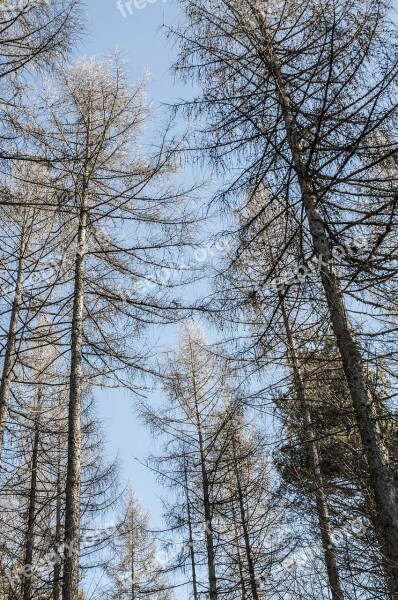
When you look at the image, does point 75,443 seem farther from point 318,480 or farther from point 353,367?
point 353,367

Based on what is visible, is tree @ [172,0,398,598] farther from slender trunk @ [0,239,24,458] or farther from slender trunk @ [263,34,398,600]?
slender trunk @ [0,239,24,458]

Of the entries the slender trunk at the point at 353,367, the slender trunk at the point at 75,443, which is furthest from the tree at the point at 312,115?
the slender trunk at the point at 75,443

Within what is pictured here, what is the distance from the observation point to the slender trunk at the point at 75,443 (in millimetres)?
5520

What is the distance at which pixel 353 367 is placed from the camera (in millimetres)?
3844

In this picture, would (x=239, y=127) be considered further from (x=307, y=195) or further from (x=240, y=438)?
(x=240, y=438)

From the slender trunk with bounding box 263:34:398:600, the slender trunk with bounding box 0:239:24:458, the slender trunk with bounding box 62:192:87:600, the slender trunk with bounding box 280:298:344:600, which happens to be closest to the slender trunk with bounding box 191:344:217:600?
the slender trunk with bounding box 280:298:344:600

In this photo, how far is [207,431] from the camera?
10039mm

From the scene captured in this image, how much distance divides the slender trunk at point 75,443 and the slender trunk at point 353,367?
3.23 m

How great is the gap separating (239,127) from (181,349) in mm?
6837

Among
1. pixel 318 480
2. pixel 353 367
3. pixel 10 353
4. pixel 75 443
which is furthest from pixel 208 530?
pixel 353 367

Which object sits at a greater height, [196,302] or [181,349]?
[181,349]

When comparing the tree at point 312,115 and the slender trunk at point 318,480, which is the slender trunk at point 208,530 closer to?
the slender trunk at point 318,480

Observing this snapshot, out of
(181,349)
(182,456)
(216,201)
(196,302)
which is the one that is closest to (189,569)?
(182,456)

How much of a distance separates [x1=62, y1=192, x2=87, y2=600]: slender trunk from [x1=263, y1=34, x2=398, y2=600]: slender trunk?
3.23 metres
